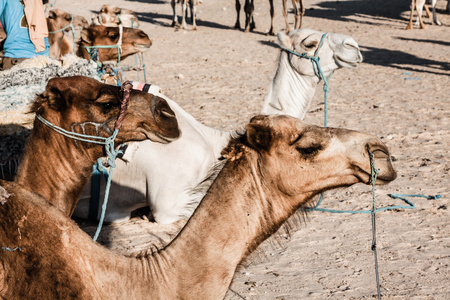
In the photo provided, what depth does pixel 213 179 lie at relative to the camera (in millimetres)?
2639

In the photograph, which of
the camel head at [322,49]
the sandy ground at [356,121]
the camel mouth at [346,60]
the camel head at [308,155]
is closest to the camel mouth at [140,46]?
the sandy ground at [356,121]

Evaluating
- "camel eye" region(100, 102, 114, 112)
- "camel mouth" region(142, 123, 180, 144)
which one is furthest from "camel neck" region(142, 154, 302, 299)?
"camel eye" region(100, 102, 114, 112)

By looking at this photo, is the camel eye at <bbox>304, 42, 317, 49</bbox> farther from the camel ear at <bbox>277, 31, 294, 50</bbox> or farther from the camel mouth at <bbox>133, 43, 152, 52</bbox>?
the camel mouth at <bbox>133, 43, 152, 52</bbox>

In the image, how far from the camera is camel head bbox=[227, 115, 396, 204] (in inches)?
94.3

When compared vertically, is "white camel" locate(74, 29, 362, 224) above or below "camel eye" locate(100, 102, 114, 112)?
below

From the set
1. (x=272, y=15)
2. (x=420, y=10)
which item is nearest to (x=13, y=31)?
(x=272, y=15)

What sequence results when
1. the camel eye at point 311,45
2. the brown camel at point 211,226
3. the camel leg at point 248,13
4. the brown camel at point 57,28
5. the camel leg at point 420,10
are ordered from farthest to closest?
the camel leg at point 248,13
the camel leg at point 420,10
the brown camel at point 57,28
the camel eye at point 311,45
the brown camel at point 211,226

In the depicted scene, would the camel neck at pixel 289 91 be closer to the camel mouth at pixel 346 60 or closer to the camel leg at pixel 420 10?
the camel mouth at pixel 346 60

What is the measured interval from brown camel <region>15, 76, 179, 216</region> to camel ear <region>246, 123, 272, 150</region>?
2.77 feet

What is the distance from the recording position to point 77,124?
3.18m

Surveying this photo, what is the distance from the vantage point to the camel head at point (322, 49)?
17.5ft

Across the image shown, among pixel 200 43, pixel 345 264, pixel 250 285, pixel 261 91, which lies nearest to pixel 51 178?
pixel 250 285

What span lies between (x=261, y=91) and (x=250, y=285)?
748 cm

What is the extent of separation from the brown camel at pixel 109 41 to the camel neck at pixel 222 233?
201 inches
